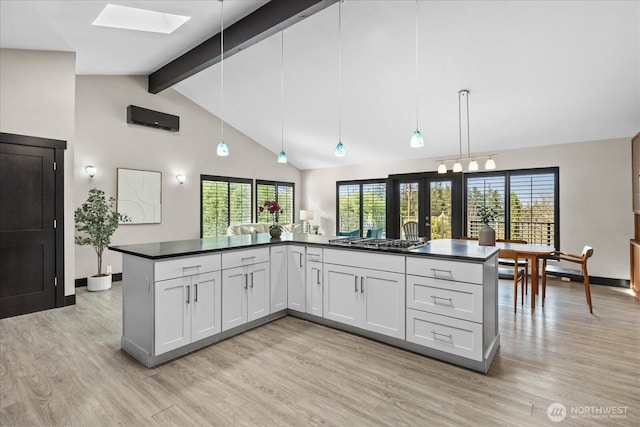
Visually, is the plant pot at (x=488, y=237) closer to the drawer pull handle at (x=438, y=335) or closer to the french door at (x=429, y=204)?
the drawer pull handle at (x=438, y=335)

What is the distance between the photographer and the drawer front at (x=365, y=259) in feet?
9.39

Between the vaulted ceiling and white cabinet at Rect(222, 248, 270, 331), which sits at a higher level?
the vaulted ceiling

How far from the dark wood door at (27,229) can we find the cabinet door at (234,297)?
282 cm

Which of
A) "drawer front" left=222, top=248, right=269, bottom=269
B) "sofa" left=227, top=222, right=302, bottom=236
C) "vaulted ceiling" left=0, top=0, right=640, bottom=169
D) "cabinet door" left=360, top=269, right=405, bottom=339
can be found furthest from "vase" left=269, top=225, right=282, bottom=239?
"sofa" left=227, top=222, right=302, bottom=236

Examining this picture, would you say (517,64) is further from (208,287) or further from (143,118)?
(143,118)

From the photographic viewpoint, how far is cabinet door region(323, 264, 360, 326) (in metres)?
3.14

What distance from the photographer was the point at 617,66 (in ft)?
12.1

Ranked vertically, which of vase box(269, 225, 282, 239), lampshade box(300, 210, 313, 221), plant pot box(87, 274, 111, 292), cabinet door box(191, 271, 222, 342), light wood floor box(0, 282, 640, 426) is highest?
lampshade box(300, 210, 313, 221)

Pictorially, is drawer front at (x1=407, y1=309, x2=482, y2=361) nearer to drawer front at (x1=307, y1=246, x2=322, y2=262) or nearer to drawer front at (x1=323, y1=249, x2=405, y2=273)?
drawer front at (x1=323, y1=249, x2=405, y2=273)

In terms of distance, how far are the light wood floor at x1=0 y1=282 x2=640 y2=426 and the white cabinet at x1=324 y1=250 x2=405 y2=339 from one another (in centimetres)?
19

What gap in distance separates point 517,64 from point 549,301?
314 centimetres

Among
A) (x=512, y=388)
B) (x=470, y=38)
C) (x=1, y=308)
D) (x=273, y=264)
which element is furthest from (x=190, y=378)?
(x=470, y=38)

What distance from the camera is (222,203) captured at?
7.37 meters

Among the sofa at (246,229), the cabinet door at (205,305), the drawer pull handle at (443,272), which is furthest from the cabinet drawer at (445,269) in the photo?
the sofa at (246,229)
